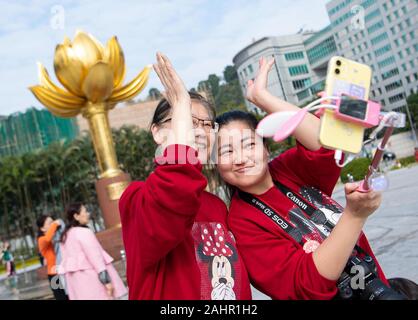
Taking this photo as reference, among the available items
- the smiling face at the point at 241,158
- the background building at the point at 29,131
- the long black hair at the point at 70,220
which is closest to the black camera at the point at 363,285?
the smiling face at the point at 241,158

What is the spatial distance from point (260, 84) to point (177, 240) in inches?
18.2

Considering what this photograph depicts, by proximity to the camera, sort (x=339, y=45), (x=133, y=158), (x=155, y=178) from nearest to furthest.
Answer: (x=155, y=178), (x=339, y=45), (x=133, y=158)

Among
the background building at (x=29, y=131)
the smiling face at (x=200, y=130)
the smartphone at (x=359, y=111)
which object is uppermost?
the background building at (x=29, y=131)

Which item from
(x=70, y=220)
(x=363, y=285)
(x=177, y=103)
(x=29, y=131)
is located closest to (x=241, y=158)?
(x=177, y=103)

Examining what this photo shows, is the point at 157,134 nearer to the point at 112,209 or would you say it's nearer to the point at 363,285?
the point at 363,285

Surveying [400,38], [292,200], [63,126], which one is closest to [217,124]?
[292,200]

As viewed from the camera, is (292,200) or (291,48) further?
(291,48)

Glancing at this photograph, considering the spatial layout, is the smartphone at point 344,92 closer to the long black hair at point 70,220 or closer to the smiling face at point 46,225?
the long black hair at point 70,220

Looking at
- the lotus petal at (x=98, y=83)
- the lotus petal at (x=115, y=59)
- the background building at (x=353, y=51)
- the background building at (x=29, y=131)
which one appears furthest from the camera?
the background building at (x=29, y=131)

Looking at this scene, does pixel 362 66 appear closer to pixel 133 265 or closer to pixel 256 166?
pixel 256 166

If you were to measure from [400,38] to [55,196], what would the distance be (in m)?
25.4

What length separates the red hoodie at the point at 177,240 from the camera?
924 millimetres

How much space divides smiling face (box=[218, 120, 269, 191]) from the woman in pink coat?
2301 millimetres
